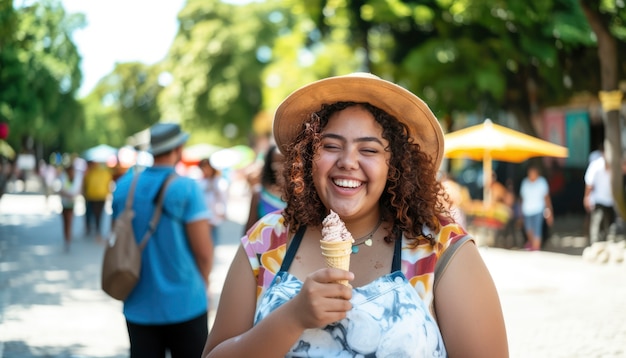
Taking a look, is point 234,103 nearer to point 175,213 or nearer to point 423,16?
point 423,16

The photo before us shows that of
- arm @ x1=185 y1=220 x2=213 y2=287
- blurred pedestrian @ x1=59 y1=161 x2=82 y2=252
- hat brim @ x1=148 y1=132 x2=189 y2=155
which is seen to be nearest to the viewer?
arm @ x1=185 y1=220 x2=213 y2=287

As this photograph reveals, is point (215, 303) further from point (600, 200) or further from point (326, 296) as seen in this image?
point (600, 200)

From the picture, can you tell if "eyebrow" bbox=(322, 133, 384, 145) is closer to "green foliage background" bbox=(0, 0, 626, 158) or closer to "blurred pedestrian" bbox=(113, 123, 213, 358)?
"blurred pedestrian" bbox=(113, 123, 213, 358)

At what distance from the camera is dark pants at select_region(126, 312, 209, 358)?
3797 millimetres

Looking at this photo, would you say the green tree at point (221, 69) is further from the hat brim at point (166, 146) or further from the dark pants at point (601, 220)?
the hat brim at point (166, 146)

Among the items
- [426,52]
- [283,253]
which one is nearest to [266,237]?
[283,253]

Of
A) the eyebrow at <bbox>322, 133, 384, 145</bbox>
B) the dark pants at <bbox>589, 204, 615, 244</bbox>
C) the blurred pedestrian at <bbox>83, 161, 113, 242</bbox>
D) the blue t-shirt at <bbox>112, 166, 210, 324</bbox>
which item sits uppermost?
the eyebrow at <bbox>322, 133, 384, 145</bbox>

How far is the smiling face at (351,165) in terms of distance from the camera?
2.12 metres

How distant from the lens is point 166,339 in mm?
3869

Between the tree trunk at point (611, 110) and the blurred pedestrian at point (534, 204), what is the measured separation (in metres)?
1.51

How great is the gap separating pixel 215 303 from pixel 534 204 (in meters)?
7.70

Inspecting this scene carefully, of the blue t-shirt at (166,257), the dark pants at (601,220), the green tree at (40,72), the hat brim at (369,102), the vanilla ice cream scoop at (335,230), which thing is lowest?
the dark pants at (601,220)

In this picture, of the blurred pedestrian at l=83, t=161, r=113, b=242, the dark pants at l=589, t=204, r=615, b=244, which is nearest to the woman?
the dark pants at l=589, t=204, r=615, b=244

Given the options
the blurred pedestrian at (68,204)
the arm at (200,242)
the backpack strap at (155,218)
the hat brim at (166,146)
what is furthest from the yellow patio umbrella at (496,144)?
the backpack strap at (155,218)
